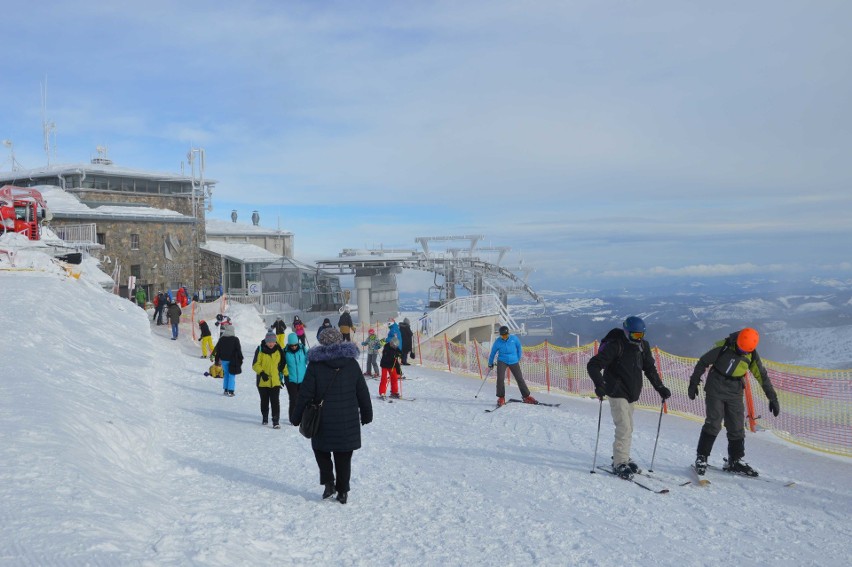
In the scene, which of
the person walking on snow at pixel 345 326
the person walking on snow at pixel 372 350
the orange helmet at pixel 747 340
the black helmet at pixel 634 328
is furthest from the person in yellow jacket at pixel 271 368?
the orange helmet at pixel 747 340

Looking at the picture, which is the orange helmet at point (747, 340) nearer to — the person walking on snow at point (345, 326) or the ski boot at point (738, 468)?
the ski boot at point (738, 468)

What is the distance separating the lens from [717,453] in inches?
338

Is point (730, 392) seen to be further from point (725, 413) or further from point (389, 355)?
point (389, 355)

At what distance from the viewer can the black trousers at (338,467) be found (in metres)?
6.23

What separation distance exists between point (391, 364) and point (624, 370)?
23.0 ft

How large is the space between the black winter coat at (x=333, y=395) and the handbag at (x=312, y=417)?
0.10 feet

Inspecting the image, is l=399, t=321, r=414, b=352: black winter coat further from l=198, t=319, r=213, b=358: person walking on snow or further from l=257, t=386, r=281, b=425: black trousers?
l=257, t=386, r=281, b=425: black trousers

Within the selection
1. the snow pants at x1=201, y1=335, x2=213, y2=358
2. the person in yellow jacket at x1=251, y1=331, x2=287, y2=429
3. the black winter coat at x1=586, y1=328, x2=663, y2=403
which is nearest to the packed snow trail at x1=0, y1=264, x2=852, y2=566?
the person in yellow jacket at x1=251, y1=331, x2=287, y2=429

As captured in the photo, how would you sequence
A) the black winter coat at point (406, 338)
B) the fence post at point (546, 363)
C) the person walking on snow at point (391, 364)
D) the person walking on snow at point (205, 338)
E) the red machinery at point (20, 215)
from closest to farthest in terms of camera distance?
1. the person walking on snow at point (391, 364)
2. the fence post at point (546, 363)
3. the black winter coat at point (406, 338)
4. the person walking on snow at point (205, 338)
5. the red machinery at point (20, 215)

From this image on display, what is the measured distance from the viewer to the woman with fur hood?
6043mm

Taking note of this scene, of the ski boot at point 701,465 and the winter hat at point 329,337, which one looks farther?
the ski boot at point 701,465

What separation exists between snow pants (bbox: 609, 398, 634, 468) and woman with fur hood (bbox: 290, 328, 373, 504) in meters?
2.97

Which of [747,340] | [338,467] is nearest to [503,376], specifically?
[747,340]

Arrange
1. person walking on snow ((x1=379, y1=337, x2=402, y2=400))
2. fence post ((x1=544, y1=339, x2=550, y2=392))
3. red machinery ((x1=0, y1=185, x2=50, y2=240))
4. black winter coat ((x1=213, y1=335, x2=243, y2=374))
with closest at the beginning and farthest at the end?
black winter coat ((x1=213, y1=335, x2=243, y2=374)), person walking on snow ((x1=379, y1=337, x2=402, y2=400)), fence post ((x1=544, y1=339, x2=550, y2=392)), red machinery ((x1=0, y1=185, x2=50, y2=240))
